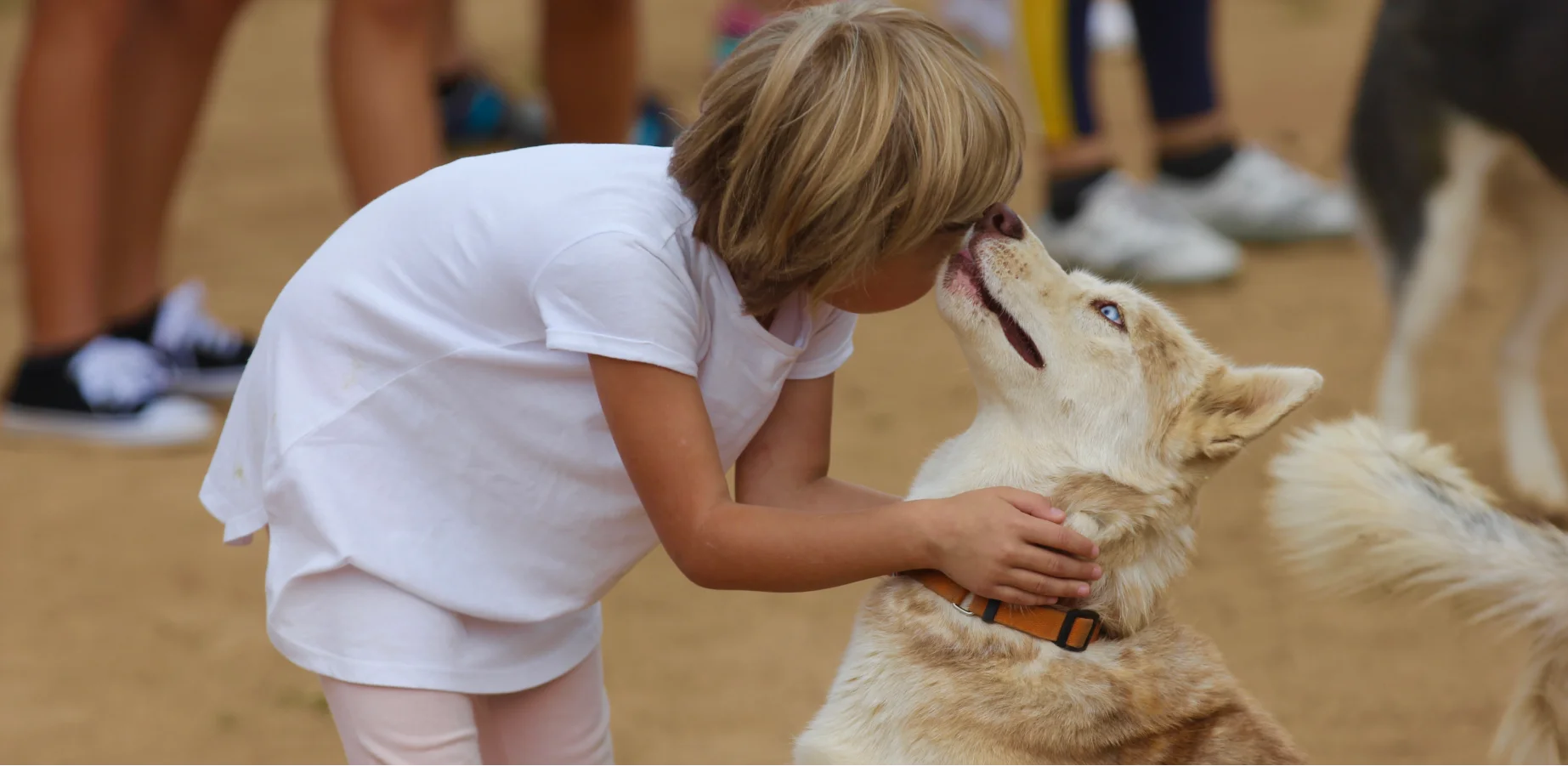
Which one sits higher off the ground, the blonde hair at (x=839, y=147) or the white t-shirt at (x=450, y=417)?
the blonde hair at (x=839, y=147)

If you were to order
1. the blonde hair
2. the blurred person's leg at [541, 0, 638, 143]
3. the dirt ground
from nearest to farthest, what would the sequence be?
the blonde hair, the dirt ground, the blurred person's leg at [541, 0, 638, 143]

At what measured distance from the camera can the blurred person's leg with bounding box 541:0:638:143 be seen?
4539 millimetres

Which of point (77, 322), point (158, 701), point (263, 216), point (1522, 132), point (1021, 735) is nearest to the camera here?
point (1021, 735)

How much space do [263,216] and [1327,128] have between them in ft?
14.4

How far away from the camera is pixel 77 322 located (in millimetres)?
3932

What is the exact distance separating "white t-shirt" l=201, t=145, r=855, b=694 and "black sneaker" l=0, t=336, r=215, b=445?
2.15 meters

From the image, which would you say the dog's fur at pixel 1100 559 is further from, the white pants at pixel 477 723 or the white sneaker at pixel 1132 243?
the white sneaker at pixel 1132 243

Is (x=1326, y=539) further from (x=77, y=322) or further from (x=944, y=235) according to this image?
(x=77, y=322)

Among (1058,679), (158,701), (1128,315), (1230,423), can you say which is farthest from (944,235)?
(158,701)

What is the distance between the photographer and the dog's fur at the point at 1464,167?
3.56 meters

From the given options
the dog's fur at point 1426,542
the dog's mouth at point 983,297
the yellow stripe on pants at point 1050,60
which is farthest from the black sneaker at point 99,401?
the dog's fur at point 1426,542

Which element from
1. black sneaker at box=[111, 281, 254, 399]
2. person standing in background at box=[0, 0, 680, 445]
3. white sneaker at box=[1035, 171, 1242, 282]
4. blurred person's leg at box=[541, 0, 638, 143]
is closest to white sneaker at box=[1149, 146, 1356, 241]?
white sneaker at box=[1035, 171, 1242, 282]

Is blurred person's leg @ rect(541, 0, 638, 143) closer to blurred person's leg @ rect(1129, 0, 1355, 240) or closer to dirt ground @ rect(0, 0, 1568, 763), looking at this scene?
dirt ground @ rect(0, 0, 1568, 763)

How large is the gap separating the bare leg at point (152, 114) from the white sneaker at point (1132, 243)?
2.67m
